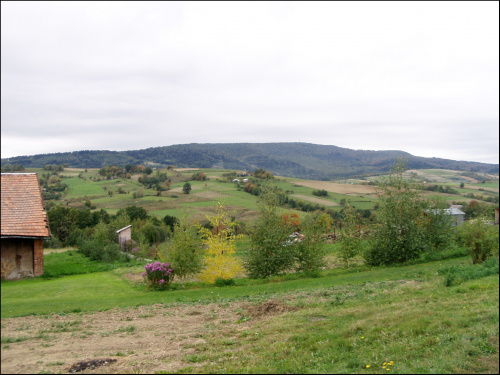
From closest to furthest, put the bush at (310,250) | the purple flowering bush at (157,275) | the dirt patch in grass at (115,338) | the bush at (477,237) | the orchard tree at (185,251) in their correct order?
the dirt patch in grass at (115,338), the bush at (477,237), the purple flowering bush at (157,275), the orchard tree at (185,251), the bush at (310,250)

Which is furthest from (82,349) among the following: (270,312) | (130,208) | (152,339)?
(130,208)

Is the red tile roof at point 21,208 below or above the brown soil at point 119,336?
above

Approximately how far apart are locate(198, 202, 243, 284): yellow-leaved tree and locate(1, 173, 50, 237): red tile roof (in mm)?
21414

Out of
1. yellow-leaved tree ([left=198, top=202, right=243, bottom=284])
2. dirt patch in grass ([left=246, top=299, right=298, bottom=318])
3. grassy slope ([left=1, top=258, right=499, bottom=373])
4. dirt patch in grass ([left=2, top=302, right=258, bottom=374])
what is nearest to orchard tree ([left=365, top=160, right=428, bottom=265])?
yellow-leaved tree ([left=198, top=202, right=243, bottom=284])

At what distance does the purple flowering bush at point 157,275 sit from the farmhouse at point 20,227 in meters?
17.9

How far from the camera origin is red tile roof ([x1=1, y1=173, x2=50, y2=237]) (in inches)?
192

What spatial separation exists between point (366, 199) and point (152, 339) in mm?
62073

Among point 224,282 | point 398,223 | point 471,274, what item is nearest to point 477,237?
point 471,274

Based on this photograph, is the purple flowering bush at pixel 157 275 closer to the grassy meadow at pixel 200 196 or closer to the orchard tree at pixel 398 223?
the orchard tree at pixel 398 223

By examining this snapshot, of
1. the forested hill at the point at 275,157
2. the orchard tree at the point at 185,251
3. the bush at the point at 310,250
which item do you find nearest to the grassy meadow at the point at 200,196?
the bush at the point at 310,250

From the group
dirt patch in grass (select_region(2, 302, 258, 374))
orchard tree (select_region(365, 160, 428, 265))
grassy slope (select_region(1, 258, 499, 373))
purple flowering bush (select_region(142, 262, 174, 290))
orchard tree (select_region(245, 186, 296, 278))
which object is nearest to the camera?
dirt patch in grass (select_region(2, 302, 258, 374))

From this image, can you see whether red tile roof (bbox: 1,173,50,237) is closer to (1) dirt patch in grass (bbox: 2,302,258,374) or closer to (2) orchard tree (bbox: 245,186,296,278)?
(1) dirt patch in grass (bbox: 2,302,258,374)

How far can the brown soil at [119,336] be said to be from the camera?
572 cm

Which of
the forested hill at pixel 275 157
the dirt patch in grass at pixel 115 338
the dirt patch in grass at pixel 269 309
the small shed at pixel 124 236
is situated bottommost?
the small shed at pixel 124 236
